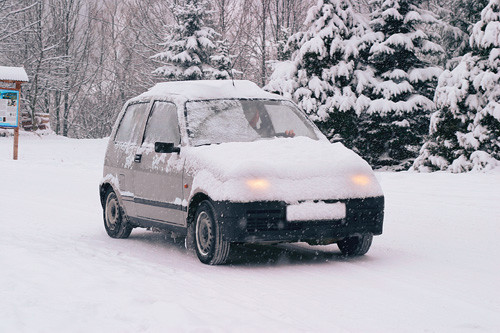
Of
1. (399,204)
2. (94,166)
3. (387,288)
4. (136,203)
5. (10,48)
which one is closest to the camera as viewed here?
(387,288)

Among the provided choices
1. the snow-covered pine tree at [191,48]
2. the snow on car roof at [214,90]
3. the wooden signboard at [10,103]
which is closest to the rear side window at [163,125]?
the snow on car roof at [214,90]

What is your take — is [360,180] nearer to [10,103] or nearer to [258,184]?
[258,184]

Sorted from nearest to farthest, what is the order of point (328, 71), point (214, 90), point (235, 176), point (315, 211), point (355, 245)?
1. point (235, 176)
2. point (315, 211)
3. point (355, 245)
4. point (214, 90)
5. point (328, 71)

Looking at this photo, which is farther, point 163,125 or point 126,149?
point 126,149

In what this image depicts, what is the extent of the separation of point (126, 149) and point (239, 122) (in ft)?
5.98

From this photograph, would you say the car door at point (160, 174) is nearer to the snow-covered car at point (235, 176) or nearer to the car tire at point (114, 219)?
the snow-covered car at point (235, 176)

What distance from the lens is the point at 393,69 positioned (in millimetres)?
26359

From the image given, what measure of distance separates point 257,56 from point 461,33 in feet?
80.4

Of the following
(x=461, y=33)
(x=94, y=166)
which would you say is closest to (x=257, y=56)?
(x=461, y=33)

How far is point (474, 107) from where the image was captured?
20109 millimetres

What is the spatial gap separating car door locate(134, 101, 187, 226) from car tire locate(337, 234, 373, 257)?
67.7 inches

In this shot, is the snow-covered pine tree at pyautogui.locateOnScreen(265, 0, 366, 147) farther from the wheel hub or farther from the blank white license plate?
the blank white license plate

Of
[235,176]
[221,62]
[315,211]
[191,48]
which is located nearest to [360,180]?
[315,211]

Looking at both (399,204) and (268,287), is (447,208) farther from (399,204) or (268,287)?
(268,287)
